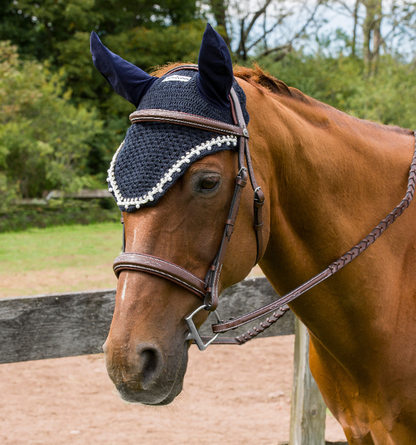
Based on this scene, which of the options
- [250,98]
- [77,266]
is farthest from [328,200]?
[77,266]

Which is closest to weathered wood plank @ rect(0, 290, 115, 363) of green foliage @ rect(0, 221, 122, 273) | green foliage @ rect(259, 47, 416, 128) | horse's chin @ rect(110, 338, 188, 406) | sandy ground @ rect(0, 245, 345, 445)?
sandy ground @ rect(0, 245, 345, 445)

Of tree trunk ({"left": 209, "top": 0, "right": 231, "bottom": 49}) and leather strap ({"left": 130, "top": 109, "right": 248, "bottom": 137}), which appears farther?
tree trunk ({"left": 209, "top": 0, "right": 231, "bottom": 49})

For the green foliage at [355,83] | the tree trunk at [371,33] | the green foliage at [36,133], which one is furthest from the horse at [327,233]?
the tree trunk at [371,33]

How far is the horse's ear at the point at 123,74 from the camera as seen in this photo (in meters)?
1.81

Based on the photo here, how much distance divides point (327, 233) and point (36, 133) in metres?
19.5

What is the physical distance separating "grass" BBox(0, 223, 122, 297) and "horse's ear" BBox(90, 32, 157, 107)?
26.6 feet

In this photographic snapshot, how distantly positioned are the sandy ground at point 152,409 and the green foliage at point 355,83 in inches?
598

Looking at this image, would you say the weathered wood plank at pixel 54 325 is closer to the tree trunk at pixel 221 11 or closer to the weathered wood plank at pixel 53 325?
the weathered wood plank at pixel 53 325

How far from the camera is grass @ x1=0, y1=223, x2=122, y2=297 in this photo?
9953 mm

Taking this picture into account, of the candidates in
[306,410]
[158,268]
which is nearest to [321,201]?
[158,268]

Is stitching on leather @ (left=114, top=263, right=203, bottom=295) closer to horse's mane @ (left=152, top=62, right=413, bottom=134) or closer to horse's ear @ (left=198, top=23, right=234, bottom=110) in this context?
horse's ear @ (left=198, top=23, right=234, bottom=110)

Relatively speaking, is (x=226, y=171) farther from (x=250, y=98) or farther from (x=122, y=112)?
(x=122, y=112)

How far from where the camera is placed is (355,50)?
30688mm

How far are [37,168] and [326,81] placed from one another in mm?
16333
